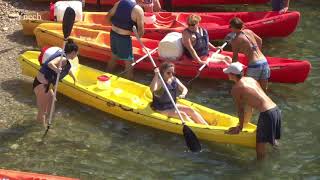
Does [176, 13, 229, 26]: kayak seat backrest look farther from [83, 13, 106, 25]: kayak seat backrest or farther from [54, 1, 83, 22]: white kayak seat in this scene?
[54, 1, 83, 22]: white kayak seat

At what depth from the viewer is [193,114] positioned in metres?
10.1

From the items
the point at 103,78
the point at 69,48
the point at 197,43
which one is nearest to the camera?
the point at 69,48

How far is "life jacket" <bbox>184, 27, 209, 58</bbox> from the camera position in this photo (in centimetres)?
1188

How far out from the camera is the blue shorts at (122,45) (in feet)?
38.5

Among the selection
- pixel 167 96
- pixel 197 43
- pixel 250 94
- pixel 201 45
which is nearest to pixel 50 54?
pixel 167 96

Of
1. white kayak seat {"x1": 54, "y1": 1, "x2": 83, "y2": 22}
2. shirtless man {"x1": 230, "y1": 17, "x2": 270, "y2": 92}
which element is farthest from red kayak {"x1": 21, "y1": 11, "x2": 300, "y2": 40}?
shirtless man {"x1": 230, "y1": 17, "x2": 270, "y2": 92}

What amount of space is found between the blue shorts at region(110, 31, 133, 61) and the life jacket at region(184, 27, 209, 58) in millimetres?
1264

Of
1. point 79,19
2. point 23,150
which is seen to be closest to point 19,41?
point 79,19

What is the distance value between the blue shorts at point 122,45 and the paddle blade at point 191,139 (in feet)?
9.92

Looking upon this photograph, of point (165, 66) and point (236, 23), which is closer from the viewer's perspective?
point (165, 66)

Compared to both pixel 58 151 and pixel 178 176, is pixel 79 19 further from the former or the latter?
pixel 178 176

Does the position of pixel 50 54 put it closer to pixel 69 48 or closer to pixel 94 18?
pixel 69 48

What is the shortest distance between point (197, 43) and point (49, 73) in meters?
3.50

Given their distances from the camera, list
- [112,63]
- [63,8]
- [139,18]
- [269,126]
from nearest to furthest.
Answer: [269,126] < [139,18] < [112,63] < [63,8]
